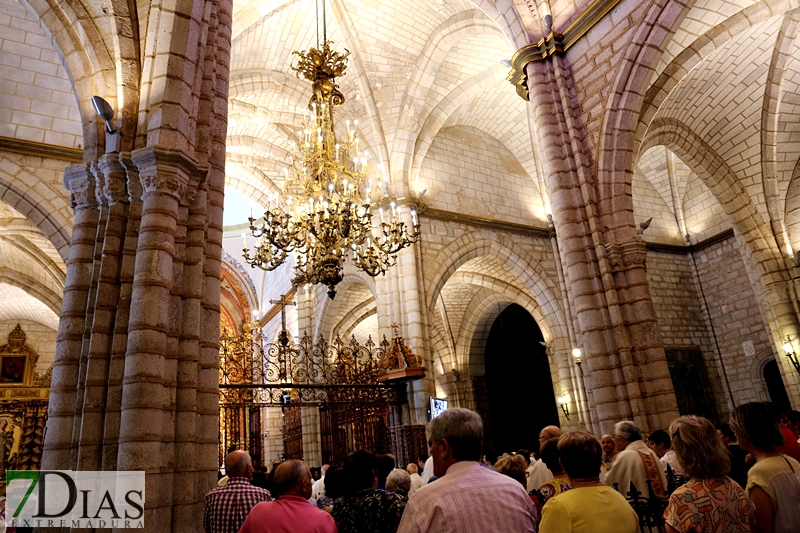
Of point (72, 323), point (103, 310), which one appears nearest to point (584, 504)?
point (103, 310)

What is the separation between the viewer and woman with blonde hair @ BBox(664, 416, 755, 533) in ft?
6.66

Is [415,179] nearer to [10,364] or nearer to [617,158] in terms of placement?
[617,158]

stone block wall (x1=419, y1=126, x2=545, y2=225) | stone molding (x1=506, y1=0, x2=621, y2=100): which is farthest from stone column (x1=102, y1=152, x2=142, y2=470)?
stone block wall (x1=419, y1=126, x2=545, y2=225)

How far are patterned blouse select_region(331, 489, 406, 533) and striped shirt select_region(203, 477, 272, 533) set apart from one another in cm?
100

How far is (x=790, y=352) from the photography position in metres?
11.0

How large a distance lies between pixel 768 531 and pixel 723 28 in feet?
26.3

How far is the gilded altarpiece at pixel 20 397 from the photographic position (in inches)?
609

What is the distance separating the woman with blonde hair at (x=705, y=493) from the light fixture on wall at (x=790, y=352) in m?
11.0

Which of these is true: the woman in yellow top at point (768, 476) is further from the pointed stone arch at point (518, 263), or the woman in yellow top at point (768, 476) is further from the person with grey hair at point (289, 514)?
the pointed stone arch at point (518, 263)

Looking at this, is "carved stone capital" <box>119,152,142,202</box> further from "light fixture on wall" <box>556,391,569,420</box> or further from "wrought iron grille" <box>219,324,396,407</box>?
"light fixture on wall" <box>556,391,569,420</box>

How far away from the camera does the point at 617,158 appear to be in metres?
7.42

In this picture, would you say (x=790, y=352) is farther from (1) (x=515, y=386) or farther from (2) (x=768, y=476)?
(2) (x=768, y=476)

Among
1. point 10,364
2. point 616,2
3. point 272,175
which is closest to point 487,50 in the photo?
point 616,2

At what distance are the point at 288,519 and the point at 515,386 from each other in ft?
55.4
